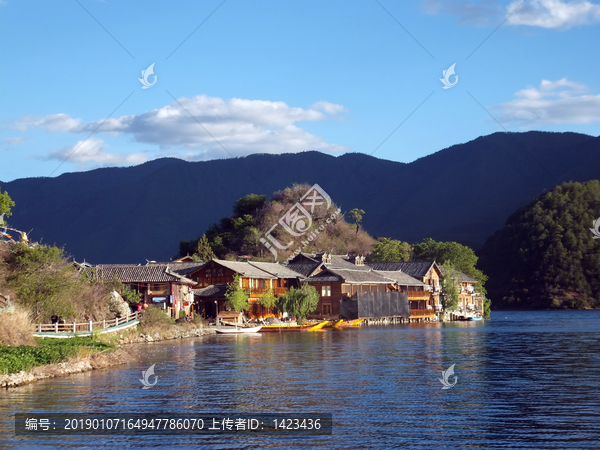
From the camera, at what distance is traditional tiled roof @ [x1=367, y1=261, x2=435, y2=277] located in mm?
108000

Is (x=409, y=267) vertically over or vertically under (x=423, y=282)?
over

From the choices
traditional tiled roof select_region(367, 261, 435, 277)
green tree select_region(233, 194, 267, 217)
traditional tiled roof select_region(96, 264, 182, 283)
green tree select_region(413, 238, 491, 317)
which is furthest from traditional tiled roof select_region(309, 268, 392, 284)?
green tree select_region(233, 194, 267, 217)

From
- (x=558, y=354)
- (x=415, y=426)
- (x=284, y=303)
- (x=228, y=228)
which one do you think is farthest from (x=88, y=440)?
(x=228, y=228)

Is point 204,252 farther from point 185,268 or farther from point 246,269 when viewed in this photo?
point 246,269

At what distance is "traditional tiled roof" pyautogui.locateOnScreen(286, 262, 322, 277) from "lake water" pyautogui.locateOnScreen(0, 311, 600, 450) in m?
46.4

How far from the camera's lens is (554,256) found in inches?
5812

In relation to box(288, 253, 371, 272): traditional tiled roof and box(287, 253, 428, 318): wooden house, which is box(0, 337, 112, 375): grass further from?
box(288, 253, 371, 272): traditional tiled roof

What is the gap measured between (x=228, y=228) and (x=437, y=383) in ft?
339

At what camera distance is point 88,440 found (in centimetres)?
1934

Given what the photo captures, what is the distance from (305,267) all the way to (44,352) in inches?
2485

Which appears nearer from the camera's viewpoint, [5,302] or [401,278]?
[5,302]

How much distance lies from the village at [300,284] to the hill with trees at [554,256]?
147 feet

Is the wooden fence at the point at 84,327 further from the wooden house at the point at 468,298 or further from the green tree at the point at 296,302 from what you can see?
the wooden house at the point at 468,298

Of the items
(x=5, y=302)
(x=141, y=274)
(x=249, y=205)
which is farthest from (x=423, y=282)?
(x=5, y=302)
